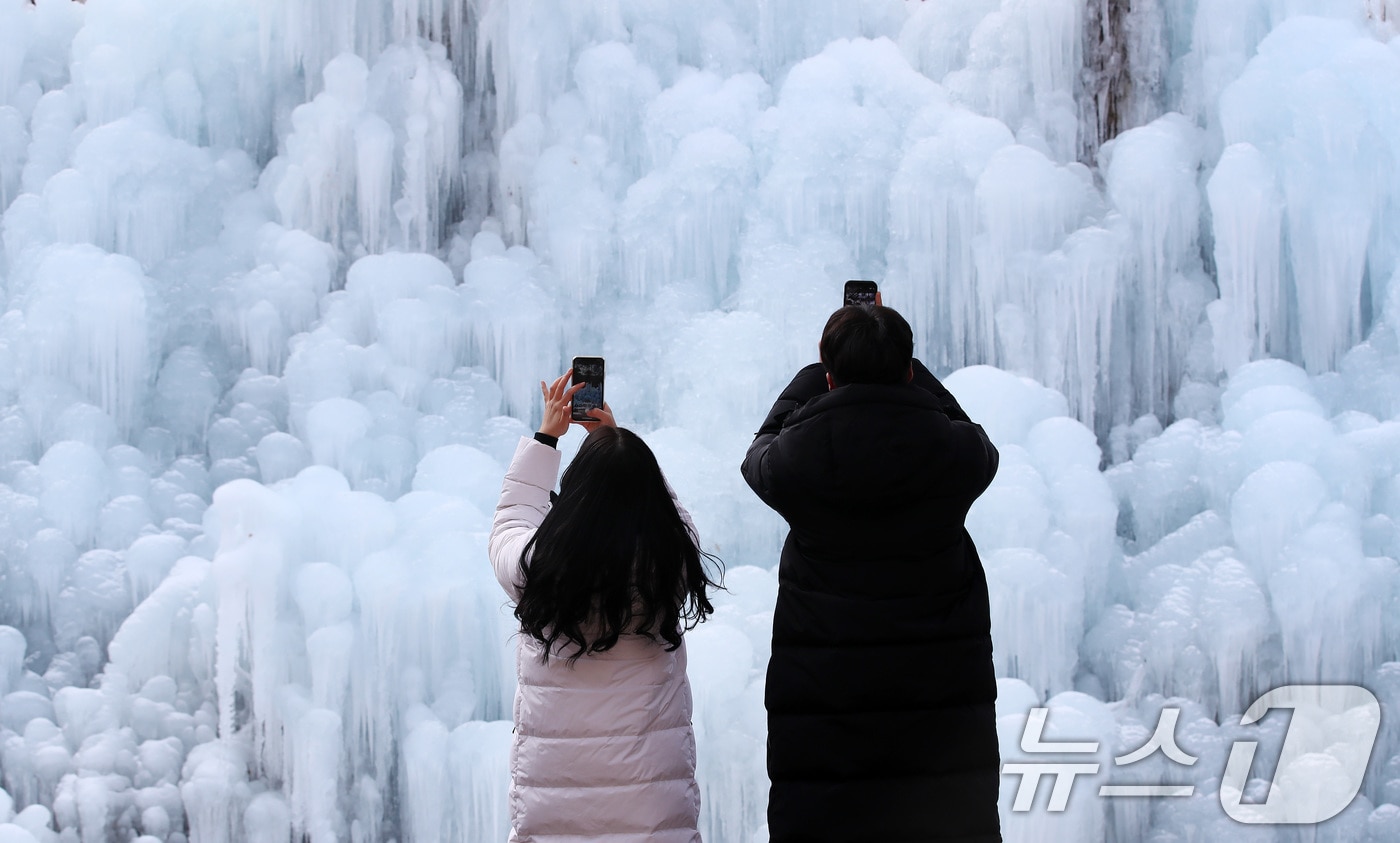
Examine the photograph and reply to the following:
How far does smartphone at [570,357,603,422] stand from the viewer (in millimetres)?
2598

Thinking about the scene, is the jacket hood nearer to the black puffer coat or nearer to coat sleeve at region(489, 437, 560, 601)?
the black puffer coat

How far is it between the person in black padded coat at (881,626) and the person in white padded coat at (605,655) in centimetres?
20

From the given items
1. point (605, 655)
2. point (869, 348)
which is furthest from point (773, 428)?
point (605, 655)

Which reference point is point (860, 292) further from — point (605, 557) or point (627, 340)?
point (627, 340)

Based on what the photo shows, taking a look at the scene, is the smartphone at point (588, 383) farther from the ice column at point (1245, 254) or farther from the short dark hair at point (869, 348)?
the ice column at point (1245, 254)

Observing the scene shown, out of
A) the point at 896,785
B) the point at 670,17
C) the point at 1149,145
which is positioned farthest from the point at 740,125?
the point at 896,785

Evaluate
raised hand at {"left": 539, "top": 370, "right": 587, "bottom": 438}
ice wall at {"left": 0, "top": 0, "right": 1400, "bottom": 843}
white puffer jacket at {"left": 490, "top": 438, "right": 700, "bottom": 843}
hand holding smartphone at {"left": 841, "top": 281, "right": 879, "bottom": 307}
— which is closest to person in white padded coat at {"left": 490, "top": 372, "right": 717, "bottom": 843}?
white puffer jacket at {"left": 490, "top": 438, "right": 700, "bottom": 843}

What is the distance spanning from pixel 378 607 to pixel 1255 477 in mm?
2930

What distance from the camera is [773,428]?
2236mm

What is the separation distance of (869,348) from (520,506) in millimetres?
734

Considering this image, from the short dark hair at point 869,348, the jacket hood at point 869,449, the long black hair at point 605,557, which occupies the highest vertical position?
the short dark hair at point 869,348

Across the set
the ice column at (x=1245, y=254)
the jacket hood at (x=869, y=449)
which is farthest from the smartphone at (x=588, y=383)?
the ice column at (x=1245, y=254)

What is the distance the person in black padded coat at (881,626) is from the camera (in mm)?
1988

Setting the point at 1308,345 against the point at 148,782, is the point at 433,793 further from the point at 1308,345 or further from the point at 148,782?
the point at 1308,345
